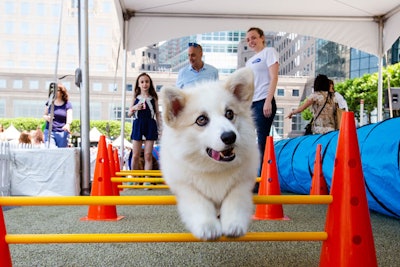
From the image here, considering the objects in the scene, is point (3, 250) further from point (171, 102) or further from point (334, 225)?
point (334, 225)

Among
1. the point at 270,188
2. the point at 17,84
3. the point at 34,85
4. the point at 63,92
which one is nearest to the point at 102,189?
the point at 270,188

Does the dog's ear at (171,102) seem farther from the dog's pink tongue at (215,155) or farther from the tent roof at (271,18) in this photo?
the tent roof at (271,18)

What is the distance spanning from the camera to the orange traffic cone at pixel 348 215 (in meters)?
1.64

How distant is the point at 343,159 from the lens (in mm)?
1770

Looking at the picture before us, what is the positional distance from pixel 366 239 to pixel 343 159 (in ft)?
1.17

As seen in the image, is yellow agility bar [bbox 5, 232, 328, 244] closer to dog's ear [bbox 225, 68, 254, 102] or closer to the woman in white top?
dog's ear [bbox 225, 68, 254, 102]

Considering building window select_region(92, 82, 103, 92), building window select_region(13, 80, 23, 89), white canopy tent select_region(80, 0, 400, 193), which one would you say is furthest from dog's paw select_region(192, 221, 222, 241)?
building window select_region(13, 80, 23, 89)

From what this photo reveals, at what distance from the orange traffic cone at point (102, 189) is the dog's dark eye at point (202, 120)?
2.02 metres

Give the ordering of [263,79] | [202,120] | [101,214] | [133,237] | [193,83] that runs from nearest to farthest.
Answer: [133,237], [202,120], [101,214], [193,83], [263,79]

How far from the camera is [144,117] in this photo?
17.5ft

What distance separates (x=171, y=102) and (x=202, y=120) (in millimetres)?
177

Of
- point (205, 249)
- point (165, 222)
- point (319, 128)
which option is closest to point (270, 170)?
point (165, 222)

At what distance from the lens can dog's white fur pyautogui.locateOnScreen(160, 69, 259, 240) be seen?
1556 mm

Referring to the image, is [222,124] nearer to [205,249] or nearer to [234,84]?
[234,84]
